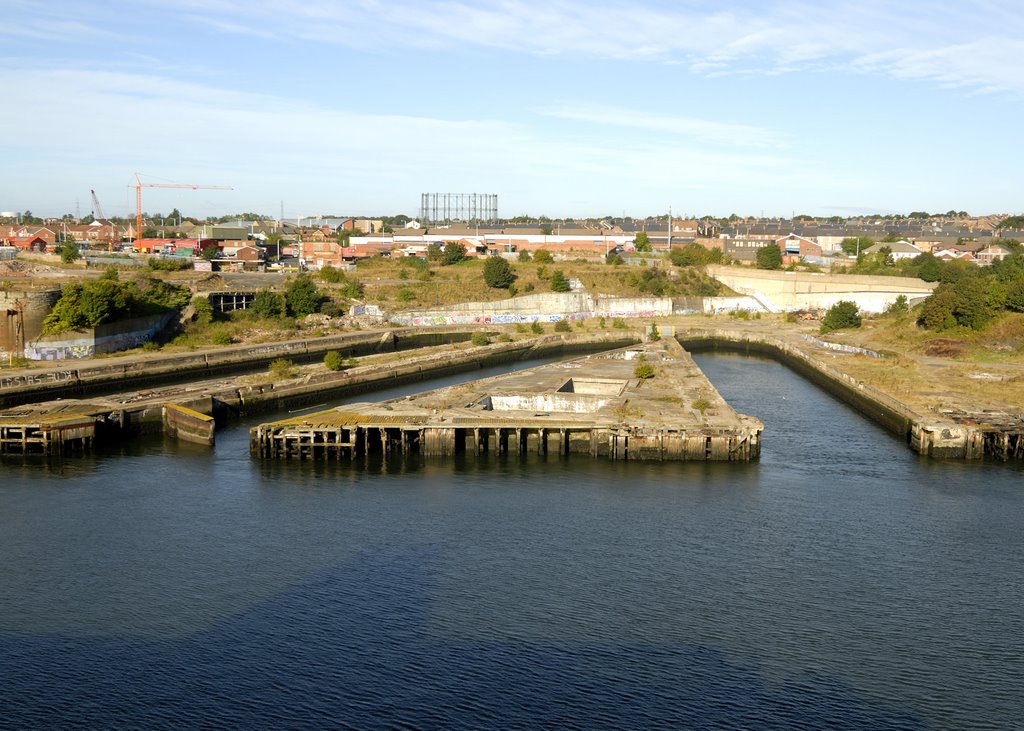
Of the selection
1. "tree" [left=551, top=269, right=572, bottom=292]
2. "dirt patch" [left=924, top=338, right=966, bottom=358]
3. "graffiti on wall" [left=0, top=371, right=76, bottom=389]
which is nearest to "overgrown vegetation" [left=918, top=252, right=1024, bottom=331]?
"dirt patch" [left=924, top=338, right=966, bottom=358]

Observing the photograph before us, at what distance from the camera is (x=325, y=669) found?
65.7 ft

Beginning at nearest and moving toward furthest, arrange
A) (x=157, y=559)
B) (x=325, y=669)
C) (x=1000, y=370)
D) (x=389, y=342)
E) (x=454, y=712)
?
(x=454, y=712)
(x=325, y=669)
(x=157, y=559)
(x=1000, y=370)
(x=389, y=342)

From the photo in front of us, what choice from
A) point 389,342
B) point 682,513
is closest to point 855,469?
point 682,513

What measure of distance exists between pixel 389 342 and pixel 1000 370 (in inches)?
1552

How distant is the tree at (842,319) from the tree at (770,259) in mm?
25574

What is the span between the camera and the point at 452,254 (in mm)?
101062

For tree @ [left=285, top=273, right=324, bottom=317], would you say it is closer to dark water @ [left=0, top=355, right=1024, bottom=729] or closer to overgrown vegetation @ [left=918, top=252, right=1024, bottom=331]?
dark water @ [left=0, top=355, right=1024, bottom=729]

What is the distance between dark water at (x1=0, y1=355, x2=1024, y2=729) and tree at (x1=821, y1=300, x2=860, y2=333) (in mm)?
42621

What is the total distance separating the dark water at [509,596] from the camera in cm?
1892

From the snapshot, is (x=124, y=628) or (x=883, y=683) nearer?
(x=883, y=683)

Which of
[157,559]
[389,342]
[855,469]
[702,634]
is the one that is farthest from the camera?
[389,342]

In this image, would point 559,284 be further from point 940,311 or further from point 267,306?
point 940,311

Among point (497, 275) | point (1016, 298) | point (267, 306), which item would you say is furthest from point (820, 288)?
point (267, 306)

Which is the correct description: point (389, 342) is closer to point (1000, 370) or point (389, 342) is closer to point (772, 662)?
point (1000, 370)
